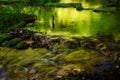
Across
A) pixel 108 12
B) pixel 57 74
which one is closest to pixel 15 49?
pixel 57 74

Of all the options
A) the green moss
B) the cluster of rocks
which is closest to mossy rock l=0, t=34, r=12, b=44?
the cluster of rocks

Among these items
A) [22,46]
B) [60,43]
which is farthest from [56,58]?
[22,46]

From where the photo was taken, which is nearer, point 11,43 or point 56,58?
point 56,58

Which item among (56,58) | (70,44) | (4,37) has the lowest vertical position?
(56,58)

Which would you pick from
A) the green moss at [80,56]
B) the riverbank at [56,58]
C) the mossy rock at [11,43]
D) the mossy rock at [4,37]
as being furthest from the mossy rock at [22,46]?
the green moss at [80,56]

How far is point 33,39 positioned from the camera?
18.0m

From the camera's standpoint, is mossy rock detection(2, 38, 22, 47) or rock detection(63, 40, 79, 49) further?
mossy rock detection(2, 38, 22, 47)

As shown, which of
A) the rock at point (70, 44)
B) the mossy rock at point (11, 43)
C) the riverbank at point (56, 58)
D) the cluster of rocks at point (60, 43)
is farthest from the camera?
the mossy rock at point (11, 43)

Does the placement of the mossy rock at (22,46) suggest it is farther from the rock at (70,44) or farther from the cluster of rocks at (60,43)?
the rock at (70,44)

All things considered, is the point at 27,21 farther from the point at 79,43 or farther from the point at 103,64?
the point at 103,64

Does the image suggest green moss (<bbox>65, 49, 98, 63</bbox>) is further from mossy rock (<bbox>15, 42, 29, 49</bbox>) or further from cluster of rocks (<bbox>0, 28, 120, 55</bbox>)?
mossy rock (<bbox>15, 42, 29, 49</bbox>)

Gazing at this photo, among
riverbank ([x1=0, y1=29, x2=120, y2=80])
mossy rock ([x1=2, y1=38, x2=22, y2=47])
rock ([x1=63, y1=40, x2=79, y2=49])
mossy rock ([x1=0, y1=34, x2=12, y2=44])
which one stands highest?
mossy rock ([x1=0, y1=34, x2=12, y2=44])

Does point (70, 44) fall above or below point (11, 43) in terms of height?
below

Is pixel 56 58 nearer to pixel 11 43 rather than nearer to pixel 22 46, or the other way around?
pixel 22 46
